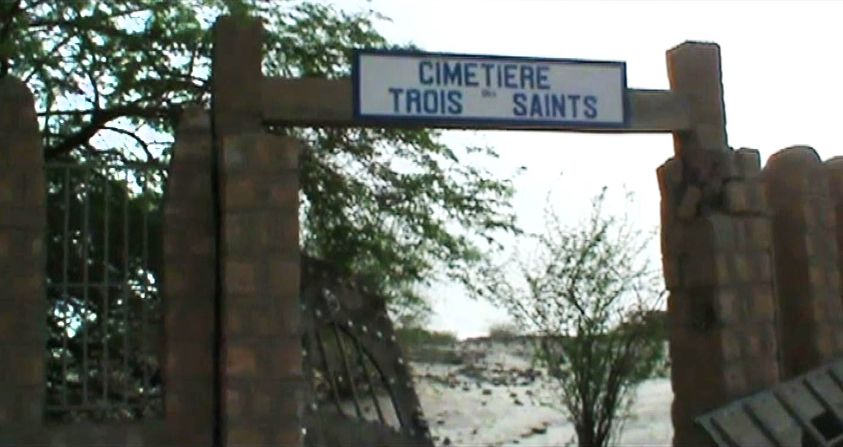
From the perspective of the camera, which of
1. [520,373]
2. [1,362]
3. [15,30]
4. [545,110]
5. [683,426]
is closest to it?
[1,362]

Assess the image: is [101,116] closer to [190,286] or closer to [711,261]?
[190,286]

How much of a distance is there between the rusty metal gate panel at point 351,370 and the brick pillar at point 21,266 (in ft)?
8.15

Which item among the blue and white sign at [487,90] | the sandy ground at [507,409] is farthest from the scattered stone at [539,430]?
the blue and white sign at [487,90]

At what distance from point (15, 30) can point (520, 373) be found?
19926mm

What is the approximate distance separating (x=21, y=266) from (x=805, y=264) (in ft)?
17.3

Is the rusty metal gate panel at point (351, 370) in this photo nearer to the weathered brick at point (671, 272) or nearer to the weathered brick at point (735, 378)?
the weathered brick at point (671, 272)

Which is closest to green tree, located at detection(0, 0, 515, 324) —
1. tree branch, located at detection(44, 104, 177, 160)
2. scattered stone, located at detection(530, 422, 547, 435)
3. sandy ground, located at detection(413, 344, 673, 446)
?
tree branch, located at detection(44, 104, 177, 160)

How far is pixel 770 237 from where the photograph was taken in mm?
7867

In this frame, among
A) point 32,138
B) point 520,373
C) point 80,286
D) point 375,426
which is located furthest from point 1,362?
point 520,373

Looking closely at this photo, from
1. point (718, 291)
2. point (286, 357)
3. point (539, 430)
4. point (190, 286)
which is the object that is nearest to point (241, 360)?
point (286, 357)

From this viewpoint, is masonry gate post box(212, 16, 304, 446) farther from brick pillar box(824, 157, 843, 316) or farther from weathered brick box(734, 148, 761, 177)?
brick pillar box(824, 157, 843, 316)

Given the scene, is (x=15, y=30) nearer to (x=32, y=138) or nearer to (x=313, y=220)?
(x=32, y=138)

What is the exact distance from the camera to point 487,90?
23.3ft

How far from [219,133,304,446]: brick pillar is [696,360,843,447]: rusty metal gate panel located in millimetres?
2551
